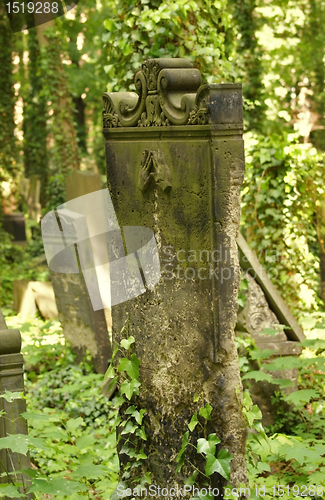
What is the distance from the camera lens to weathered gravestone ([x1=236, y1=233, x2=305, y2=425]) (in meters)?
4.71

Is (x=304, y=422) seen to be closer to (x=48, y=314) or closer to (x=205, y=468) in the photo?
(x=205, y=468)

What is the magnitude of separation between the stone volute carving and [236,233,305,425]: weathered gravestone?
203 centimetres

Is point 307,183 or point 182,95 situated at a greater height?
point 182,95

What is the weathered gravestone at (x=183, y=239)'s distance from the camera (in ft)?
8.74

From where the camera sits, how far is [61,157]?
11.5m

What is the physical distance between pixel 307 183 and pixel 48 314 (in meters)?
4.11

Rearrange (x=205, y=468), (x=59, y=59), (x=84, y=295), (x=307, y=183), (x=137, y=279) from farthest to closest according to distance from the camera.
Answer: (x=59, y=59) → (x=307, y=183) → (x=84, y=295) → (x=137, y=279) → (x=205, y=468)

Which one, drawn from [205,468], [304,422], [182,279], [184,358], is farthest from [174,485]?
[304,422]

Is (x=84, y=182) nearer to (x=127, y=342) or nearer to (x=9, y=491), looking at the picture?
(x=127, y=342)

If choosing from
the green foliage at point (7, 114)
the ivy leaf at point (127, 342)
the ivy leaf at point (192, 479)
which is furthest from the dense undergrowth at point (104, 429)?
the green foliage at point (7, 114)

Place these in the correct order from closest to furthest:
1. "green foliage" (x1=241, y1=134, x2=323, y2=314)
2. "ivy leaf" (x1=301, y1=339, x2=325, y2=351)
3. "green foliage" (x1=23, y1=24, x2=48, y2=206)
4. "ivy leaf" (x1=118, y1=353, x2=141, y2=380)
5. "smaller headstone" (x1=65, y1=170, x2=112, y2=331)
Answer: "ivy leaf" (x1=118, y1=353, x2=141, y2=380) < "ivy leaf" (x1=301, y1=339, x2=325, y2=351) < "green foliage" (x1=241, y1=134, x2=323, y2=314) < "smaller headstone" (x1=65, y1=170, x2=112, y2=331) < "green foliage" (x1=23, y1=24, x2=48, y2=206)

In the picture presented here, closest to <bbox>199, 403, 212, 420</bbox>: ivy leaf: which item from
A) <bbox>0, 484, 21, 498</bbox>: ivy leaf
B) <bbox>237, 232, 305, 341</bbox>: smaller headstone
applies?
<bbox>0, 484, 21, 498</bbox>: ivy leaf

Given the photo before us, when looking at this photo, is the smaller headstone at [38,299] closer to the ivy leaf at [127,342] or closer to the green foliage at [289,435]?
the green foliage at [289,435]

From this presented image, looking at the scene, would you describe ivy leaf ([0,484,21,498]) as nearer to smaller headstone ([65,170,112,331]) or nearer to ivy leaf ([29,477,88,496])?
ivy leaf ([29,477,88,496])
